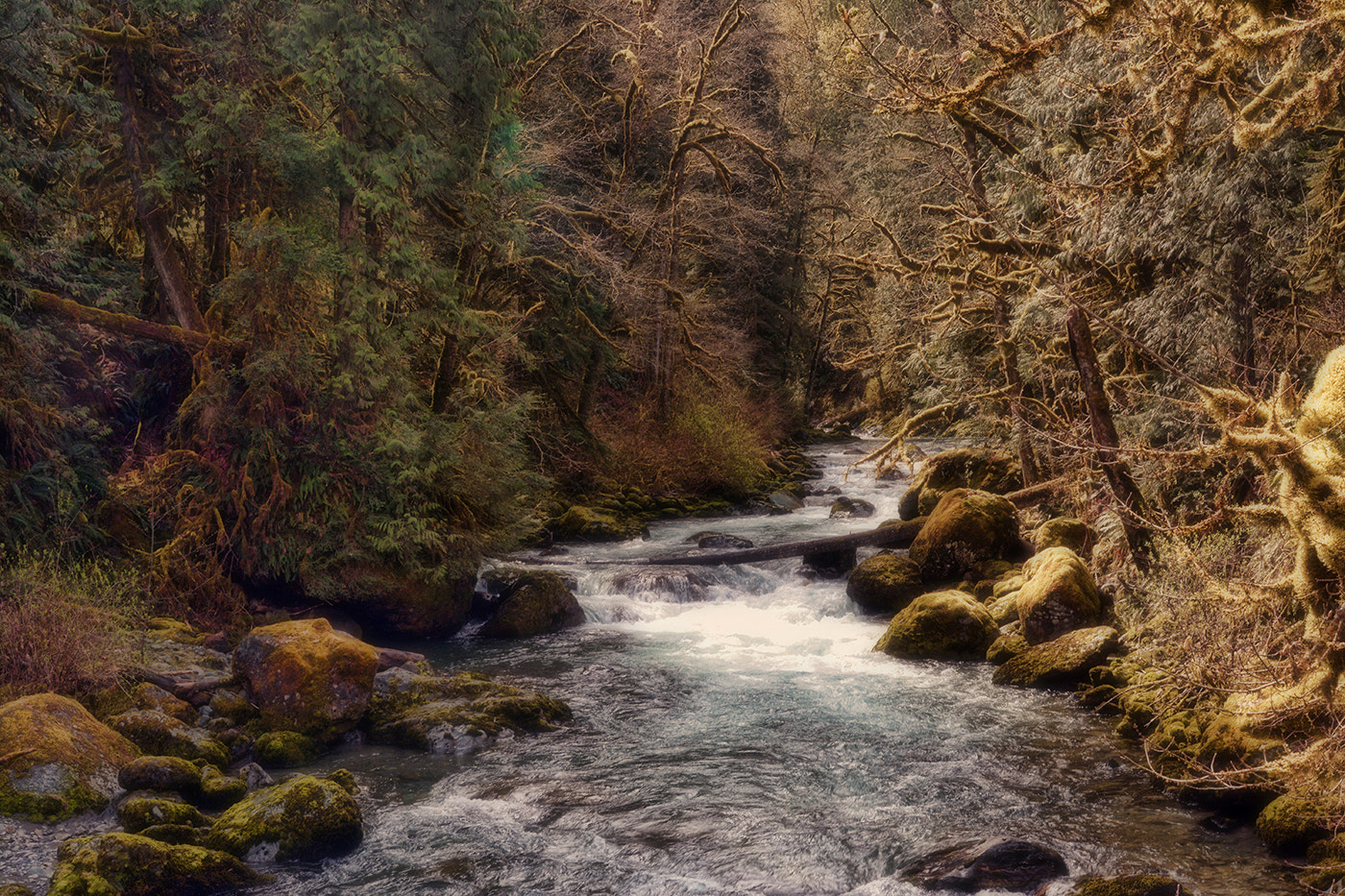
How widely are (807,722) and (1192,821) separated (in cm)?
377

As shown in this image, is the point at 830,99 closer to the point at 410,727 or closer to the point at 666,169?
the point at 666,169

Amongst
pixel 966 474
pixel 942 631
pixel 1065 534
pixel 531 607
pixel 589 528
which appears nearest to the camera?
pixel 942 631

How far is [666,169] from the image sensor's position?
2391 cm

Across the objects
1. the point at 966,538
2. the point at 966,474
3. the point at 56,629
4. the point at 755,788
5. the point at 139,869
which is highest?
the point at 56,629

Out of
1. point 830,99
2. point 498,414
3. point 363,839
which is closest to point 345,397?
point 498,414

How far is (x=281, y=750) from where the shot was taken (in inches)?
355

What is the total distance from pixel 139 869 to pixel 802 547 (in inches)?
456

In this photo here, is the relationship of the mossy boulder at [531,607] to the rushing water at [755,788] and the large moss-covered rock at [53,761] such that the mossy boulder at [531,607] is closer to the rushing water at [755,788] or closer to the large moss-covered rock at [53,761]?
the rushing water at [755,788]

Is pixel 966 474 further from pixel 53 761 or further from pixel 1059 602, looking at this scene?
pixel 53 761

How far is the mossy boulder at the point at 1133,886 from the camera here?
6219mm

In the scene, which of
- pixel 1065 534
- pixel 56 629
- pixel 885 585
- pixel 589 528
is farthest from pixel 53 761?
pixel 589 528

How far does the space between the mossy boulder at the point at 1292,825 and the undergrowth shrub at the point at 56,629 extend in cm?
972

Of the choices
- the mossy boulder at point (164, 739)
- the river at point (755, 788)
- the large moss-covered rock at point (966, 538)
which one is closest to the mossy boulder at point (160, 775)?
the mossy boulder at point (164, 739)

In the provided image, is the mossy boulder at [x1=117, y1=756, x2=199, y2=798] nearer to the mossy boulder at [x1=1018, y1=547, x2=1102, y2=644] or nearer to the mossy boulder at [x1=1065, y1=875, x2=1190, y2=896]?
the mossy boulder at [x1=1065, y1=875, x2=1190, y2=896]
